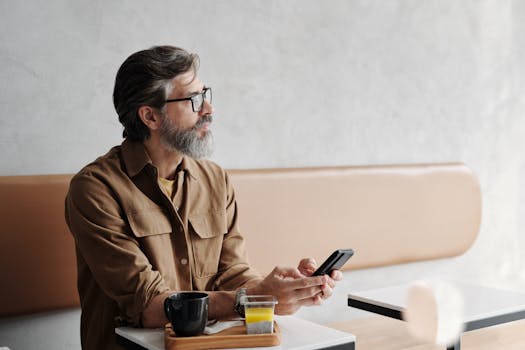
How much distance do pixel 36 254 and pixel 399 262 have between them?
1.60m

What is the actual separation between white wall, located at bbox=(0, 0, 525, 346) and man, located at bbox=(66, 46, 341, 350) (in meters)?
0.35

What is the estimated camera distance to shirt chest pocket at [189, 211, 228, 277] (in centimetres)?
201

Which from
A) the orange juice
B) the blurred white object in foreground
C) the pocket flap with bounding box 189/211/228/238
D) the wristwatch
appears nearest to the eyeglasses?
the pocket flap with bounding box 189/211/228/238

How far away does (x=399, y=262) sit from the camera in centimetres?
316

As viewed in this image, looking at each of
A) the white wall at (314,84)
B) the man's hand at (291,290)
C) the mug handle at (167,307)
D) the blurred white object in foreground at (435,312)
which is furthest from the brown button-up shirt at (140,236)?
the blurred white object in foreground at (435,312)

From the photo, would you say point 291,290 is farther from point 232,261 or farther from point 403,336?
point 403,336

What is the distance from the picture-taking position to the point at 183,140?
201 cm

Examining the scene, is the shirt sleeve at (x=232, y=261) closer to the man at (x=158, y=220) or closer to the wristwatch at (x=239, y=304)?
the man at (x=158, y=220)

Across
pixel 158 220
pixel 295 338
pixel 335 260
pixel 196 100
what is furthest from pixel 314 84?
pixel 295 338

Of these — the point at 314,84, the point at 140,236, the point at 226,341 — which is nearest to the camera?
the point at 226,341

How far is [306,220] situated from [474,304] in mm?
783

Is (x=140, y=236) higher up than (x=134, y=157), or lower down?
lower down

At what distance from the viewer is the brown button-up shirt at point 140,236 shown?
5.90 ft

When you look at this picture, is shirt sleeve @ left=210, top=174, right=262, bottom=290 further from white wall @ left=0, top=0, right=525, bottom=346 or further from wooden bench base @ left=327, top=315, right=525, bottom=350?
wooden bench base @ left=327, top=315, right=525, bottom=350
